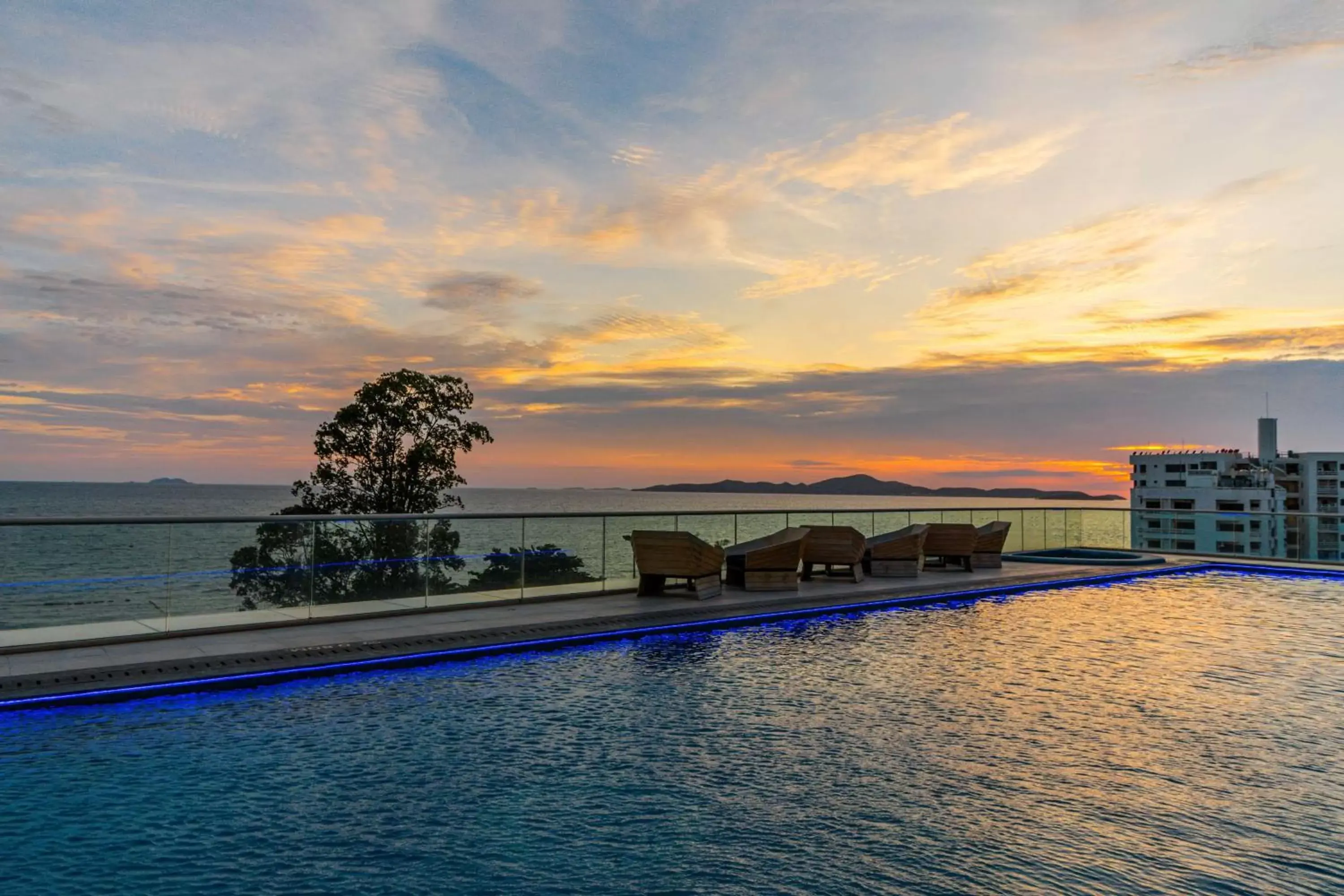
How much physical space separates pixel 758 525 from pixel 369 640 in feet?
23.9

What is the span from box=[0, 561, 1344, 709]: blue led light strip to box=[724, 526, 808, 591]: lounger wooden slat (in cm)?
97

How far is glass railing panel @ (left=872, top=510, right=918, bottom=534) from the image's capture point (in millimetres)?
15289

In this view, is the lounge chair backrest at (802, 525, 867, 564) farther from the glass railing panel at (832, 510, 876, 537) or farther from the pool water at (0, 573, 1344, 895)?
the pool water at (0, 573, 1344, 895)

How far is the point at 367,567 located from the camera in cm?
944

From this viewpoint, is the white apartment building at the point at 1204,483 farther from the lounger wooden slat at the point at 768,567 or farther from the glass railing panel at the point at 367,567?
the glass railing panel at the point at 367,567

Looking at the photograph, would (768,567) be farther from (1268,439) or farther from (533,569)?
(1268,439)

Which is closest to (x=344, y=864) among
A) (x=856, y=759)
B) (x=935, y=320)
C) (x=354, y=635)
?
(x=856, y=759)

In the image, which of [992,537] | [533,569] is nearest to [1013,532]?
[992,537]

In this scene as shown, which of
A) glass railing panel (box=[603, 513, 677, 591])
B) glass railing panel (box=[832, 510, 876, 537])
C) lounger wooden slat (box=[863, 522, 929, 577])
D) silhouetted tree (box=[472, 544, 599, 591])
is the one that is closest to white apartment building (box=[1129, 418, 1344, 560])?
glass railing panel (box=[832, 510, 876, 537])

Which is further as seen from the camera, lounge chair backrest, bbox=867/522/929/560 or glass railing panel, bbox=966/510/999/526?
glass railing panel, bbox=966/510/999/526

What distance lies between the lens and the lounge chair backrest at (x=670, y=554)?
35.6 ft

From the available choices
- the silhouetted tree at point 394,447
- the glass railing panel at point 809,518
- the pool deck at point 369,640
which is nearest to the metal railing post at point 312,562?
the pool deck at point 369,640

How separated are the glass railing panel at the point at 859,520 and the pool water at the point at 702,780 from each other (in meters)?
6.48

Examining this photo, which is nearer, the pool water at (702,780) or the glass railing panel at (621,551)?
the pool water at (702,780)
